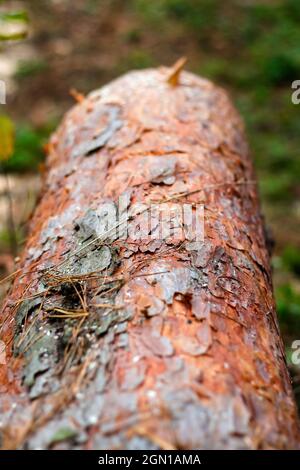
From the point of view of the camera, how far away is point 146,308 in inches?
61.5

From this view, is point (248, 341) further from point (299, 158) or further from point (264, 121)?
point (264, 121)

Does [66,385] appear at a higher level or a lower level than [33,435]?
higher

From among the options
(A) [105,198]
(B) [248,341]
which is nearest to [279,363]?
(B) [248,341]

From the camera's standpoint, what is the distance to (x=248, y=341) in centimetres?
158

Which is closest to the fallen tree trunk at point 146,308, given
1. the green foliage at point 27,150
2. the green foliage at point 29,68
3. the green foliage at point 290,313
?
the green foliage at point 290,313

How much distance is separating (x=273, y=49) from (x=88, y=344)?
19.9 feet

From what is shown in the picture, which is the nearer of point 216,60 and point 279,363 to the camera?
point 279,363

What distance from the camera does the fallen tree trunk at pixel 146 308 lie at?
51.9 inches

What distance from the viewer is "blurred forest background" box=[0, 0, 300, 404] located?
4828 mm

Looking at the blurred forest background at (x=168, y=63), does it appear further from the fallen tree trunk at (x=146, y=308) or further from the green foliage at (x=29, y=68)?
the fallen tree trunk at (x=146, y=308)

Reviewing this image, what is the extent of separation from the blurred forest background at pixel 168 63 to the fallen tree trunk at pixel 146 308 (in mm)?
1731

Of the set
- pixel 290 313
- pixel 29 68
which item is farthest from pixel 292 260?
pixel 29 68

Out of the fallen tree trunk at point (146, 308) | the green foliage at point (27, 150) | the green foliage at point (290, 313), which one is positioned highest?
the green foliage at point (27, 150)

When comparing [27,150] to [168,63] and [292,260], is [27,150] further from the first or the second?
[292,260]
